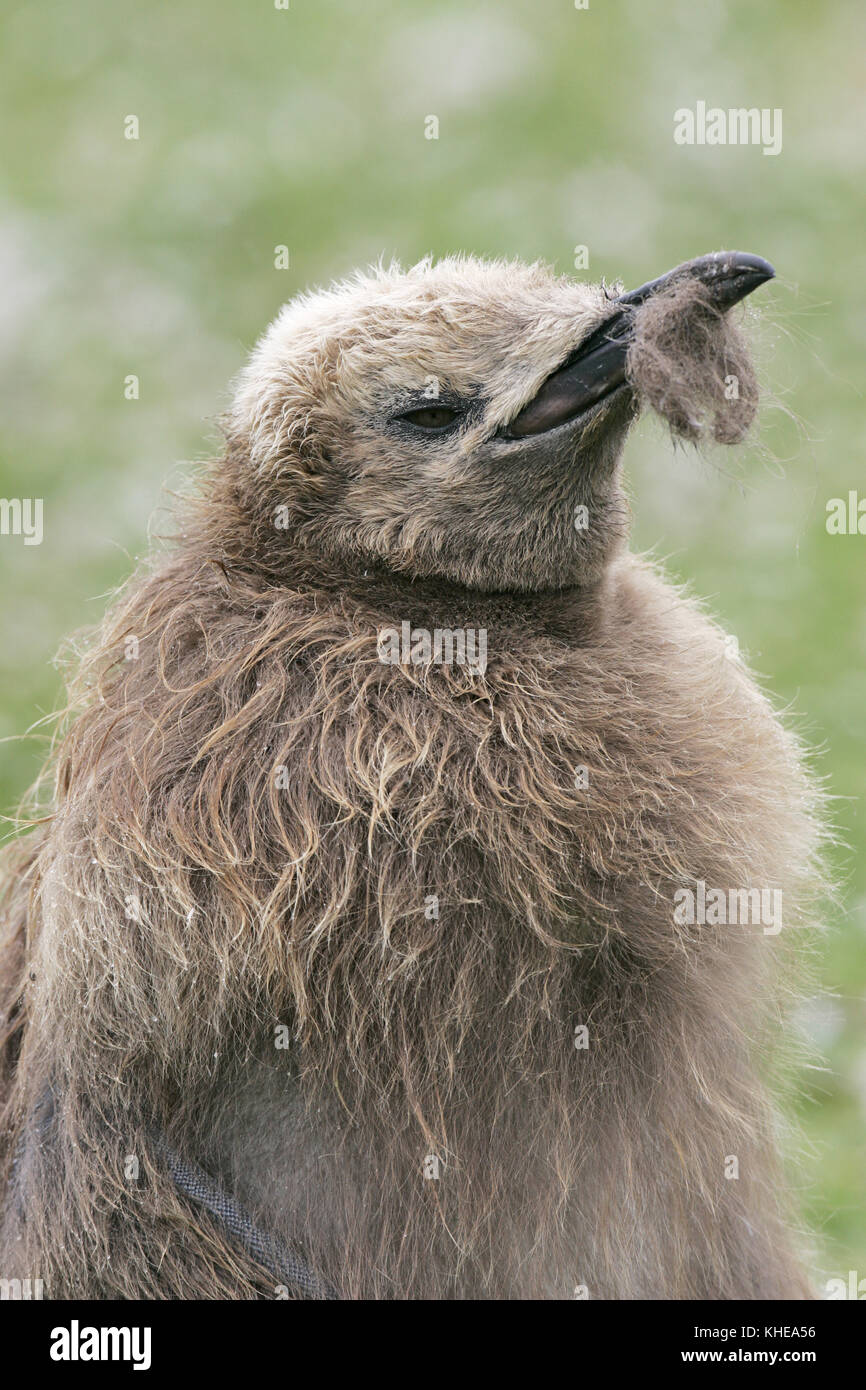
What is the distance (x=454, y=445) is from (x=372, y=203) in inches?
242

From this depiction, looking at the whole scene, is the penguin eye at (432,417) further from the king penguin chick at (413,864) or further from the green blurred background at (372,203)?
the green blurred background at (372,203)

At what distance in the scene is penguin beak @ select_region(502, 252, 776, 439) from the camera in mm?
3398

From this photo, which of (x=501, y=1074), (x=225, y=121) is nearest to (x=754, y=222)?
(x=225, y=121)

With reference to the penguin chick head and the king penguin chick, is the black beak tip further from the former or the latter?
the penguin chick head

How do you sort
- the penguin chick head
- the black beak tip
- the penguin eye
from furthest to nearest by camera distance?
the penguin eye
the penguin chick head
the black beak tip

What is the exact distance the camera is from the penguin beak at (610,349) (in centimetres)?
340

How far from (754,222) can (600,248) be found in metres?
1.02

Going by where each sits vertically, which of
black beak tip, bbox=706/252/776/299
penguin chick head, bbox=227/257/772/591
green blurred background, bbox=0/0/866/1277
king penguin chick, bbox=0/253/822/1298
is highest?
green blurred background, bbox=0/0/866/1277

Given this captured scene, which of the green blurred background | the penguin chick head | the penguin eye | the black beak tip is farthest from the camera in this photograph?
the green blurred background

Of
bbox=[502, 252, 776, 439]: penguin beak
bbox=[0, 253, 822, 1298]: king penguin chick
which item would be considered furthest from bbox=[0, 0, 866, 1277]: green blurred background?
bbox=[502, 252, 776, 439]: penguin beak

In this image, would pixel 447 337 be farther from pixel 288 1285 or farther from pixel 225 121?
pixel 225 121

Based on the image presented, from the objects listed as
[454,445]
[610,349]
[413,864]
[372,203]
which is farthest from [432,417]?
[372,203]

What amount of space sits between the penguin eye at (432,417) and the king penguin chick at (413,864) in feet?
0.07

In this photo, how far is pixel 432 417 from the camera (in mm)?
3740
